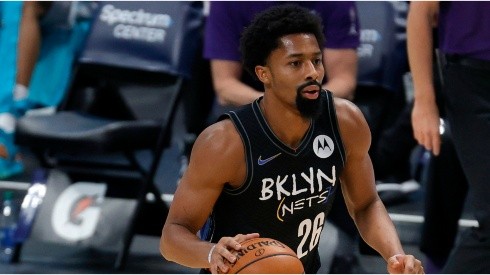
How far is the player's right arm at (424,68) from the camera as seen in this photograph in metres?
3.80

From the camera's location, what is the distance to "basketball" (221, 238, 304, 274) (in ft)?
9.10

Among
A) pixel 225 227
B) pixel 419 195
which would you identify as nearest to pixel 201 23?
pixel 419 195

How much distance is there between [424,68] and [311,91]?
824 mm

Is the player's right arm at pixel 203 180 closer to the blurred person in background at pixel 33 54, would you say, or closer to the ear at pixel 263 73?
the ear at pixel 263 73

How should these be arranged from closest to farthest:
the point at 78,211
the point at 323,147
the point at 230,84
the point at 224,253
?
the point at 224,253 < the point at 323,147 < the point at 230,84 < the point at 78,211

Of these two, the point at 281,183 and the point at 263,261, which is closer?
the point at 263,261

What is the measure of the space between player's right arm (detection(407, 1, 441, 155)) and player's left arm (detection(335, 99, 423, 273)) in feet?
1.58

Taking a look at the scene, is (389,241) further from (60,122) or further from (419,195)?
(419,195)

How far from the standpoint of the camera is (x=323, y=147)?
130 inches

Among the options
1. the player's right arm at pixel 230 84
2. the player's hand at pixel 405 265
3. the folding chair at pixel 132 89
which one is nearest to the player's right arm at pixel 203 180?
the player's hand at pixel 405 265

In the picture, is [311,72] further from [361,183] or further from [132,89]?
[132,89]

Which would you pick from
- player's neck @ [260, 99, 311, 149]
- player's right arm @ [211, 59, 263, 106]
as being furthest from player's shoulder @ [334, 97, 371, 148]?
player's right arm @ [211, 59, 263, 106]

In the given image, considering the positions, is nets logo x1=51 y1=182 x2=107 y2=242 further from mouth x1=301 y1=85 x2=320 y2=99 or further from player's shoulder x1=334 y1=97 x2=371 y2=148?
mouth x1=301 y1=85 x2=320 y2=99

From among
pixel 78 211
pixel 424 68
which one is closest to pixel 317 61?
pixel 424 68
